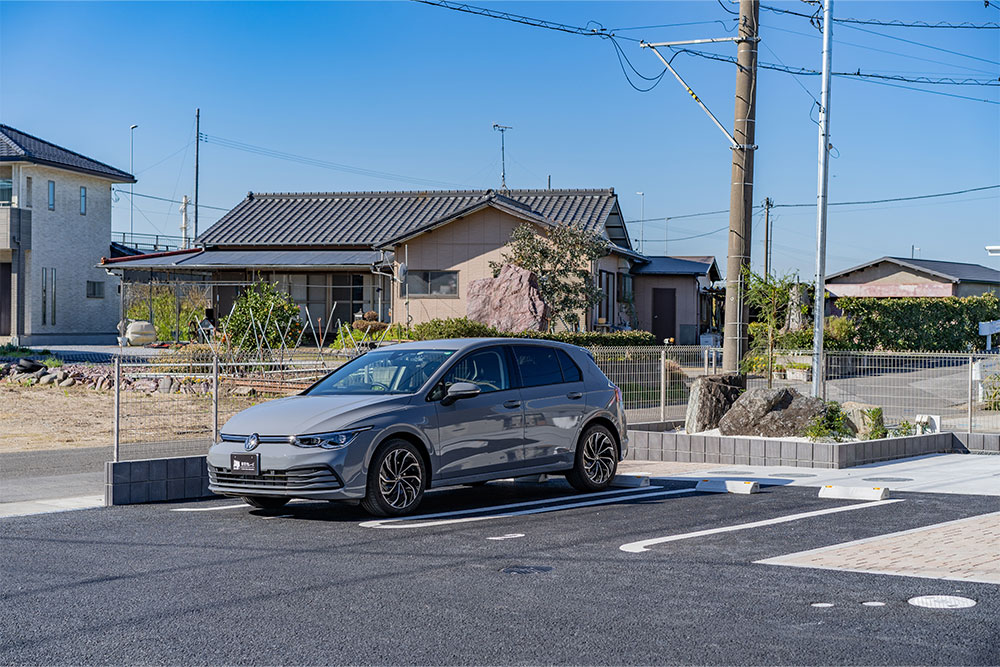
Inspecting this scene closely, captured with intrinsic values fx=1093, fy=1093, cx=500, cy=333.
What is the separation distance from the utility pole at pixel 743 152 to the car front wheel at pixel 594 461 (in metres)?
4.91

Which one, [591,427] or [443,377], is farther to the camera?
[591,427]

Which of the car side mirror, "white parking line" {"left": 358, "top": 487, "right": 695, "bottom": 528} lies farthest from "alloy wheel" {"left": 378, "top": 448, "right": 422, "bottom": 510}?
the car side mirror

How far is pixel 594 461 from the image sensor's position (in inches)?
458

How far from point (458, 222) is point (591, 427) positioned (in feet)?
77.8

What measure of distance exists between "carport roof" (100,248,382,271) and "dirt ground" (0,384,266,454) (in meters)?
13.3

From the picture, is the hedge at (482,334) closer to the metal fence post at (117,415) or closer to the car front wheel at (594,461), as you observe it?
the car front wheel at (594,461)

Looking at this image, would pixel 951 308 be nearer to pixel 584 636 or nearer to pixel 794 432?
pixel 794 432

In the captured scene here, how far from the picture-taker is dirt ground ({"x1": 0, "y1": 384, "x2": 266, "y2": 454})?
452 inches

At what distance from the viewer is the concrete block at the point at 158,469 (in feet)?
35.7

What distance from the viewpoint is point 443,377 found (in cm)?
1038

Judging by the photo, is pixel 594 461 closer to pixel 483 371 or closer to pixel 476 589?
pixel 483 371

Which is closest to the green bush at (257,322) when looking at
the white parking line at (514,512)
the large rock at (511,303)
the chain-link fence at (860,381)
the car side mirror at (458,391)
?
the large rock at (511,303)

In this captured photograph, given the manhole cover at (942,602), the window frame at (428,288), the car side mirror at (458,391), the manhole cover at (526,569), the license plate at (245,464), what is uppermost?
the window frame at (428,288)

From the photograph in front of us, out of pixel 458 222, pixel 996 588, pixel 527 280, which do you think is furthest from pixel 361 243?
pixel 996 588
